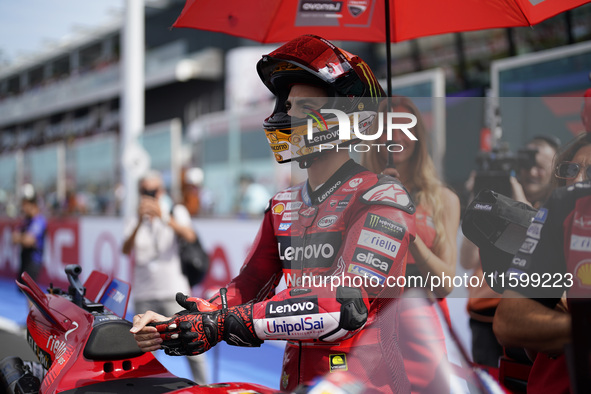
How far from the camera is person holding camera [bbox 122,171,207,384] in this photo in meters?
5.00

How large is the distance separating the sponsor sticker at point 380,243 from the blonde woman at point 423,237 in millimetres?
382

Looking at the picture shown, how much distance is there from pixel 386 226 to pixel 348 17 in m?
1.41

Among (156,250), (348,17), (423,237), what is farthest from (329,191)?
(156,250)

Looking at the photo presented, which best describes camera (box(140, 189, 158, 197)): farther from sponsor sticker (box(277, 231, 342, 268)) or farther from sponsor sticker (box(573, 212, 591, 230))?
sponsor sticker (box(573, 212, 591, 230))

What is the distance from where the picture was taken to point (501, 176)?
2.20 m

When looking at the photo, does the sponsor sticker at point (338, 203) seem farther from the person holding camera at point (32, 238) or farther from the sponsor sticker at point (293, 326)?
the person holding camera at point (32, 238)

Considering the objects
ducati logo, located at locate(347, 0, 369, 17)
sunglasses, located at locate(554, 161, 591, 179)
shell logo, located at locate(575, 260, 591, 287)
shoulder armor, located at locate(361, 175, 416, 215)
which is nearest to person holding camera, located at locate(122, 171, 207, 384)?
ducati logo, located at locate(347, 0, 369, 17)

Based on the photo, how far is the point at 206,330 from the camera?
66.1 inches

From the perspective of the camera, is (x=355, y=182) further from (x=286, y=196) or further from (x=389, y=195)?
(x=286, y=196)

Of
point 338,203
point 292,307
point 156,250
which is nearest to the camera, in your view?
point 292,307

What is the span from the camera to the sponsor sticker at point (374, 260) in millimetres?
1660

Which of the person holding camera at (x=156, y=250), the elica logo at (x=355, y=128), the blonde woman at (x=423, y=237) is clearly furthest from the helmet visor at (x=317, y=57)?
the person holding camera at (x=156, y=250)

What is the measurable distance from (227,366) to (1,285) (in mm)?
8375

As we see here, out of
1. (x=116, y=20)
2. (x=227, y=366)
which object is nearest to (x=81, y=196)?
(x=227, y=366)
